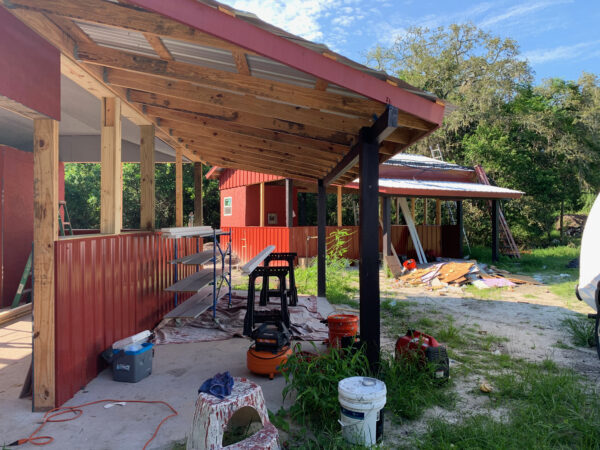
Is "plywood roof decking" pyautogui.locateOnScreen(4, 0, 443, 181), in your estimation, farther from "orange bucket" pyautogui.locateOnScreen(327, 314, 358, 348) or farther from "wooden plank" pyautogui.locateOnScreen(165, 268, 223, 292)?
"wooden plank" pyautogui.locateOnScreen(165, 268, 223, 292)

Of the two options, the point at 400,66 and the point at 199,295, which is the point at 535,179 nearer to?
the point at 400,66

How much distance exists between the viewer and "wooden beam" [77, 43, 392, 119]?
11.1 ft

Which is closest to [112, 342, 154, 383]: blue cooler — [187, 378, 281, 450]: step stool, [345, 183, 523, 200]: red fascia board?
[187, 378, 281, 450]: step stool

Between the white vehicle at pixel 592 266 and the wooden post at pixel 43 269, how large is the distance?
5.91 meters

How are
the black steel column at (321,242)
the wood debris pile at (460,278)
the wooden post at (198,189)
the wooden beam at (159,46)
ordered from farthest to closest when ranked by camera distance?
the wood debris pile at (460,278) → the wooden post at (198,189) → the black steel column at (321,242) → the wooden beam at (159,46)

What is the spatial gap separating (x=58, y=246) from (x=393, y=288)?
8.35m

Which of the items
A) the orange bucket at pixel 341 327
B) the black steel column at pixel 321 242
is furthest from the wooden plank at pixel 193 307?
the black steel column at pixel 321 242

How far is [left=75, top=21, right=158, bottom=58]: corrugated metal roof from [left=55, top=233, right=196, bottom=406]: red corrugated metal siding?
1829mm

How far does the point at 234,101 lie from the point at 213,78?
0.59 meters

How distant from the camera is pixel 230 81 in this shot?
342cm

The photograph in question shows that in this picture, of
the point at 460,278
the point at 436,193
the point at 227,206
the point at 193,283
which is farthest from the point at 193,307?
the point at 227,206

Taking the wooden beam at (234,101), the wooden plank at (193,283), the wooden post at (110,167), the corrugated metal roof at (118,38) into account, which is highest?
the corrugated metal roof at (118,38)

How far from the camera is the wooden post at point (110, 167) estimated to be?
441cm

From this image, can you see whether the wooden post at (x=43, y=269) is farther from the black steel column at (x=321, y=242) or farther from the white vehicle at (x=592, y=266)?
the white vehicle at (x=592, y=266)
